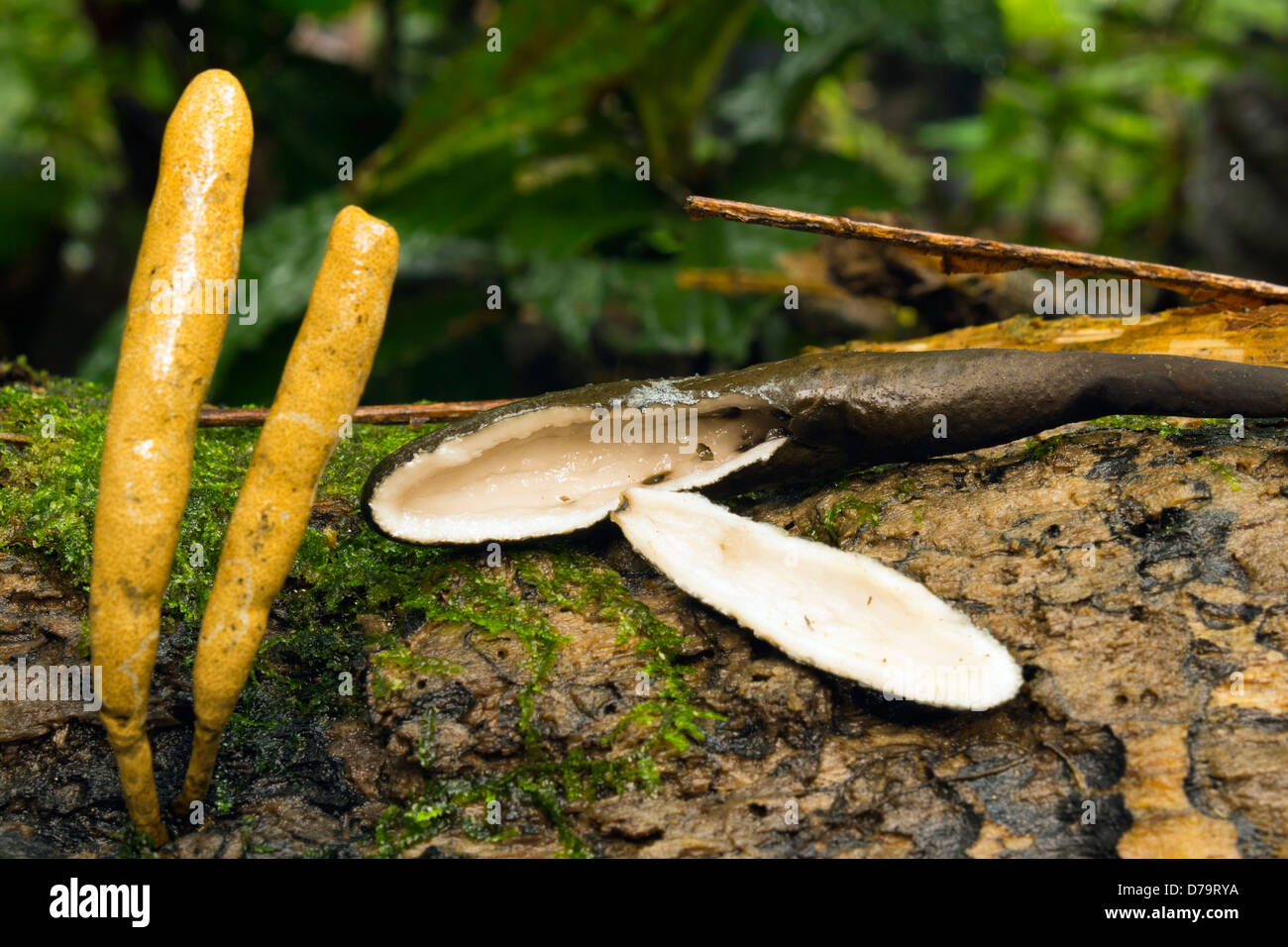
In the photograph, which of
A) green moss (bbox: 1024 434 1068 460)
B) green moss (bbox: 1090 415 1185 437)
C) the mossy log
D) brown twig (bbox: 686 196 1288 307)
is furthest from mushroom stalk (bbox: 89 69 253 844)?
green moss (bbox: 1090 415 1185 437)

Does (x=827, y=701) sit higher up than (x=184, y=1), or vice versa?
(x=184, y=1)

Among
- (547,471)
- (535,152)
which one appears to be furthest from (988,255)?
(535,152)

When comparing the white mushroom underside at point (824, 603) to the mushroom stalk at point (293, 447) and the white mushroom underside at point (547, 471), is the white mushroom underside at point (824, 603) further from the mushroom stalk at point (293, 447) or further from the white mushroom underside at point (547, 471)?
the mushroom stalk at point (293, 447)

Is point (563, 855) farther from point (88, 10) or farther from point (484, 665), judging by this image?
point (88, 10)

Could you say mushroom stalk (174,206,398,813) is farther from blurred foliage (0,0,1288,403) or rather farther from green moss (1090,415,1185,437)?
blurred foliage (0,0,1288,403)

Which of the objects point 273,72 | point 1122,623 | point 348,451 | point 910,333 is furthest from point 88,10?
point 1122,623

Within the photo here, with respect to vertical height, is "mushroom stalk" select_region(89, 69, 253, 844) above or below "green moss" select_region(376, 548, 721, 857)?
above

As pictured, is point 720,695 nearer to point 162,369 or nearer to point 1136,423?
point 162,369
